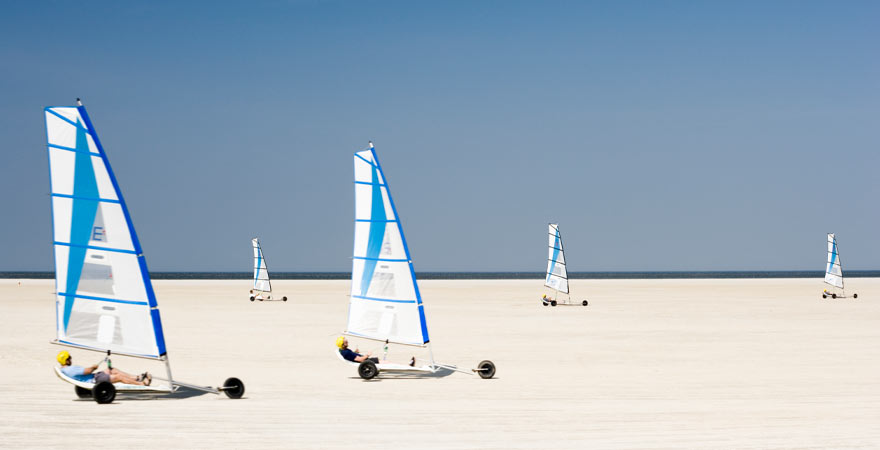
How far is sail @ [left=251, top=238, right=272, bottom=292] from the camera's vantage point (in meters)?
53.9

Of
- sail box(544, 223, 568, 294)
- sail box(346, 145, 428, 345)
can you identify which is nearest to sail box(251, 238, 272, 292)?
sail box(544, 223, 568, 294)

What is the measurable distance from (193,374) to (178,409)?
4.88 meters

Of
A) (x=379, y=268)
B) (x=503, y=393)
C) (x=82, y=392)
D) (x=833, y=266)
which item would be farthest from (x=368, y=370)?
(x=833, y=266)

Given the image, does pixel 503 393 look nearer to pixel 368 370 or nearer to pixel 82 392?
pixel 368 370

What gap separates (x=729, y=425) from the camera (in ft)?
42.5

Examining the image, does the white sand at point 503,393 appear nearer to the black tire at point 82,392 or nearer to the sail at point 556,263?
the black tire at point 82,392

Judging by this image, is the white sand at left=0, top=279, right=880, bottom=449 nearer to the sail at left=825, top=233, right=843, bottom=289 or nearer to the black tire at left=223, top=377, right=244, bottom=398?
the black tire at left=223, top=377, right=244, bottom=398

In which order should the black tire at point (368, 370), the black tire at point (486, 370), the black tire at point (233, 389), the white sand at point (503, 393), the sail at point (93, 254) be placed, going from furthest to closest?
the black tire at point (486, 370), the black tire at point (368, 370), the black tire at point (233, 389), the sail at point (93, 254), the white sand at point (503, 393)

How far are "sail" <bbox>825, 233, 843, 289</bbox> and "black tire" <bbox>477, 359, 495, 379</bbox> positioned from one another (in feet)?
151

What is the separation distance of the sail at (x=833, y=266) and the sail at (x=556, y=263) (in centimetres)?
1937

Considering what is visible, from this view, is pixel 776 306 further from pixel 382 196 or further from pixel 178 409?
pixel 178 409

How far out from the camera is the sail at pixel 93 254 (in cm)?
1452

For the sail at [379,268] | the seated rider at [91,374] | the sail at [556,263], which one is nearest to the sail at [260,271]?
the sail at [556,263]

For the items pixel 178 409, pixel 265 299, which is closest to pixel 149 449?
pixel 178 409
